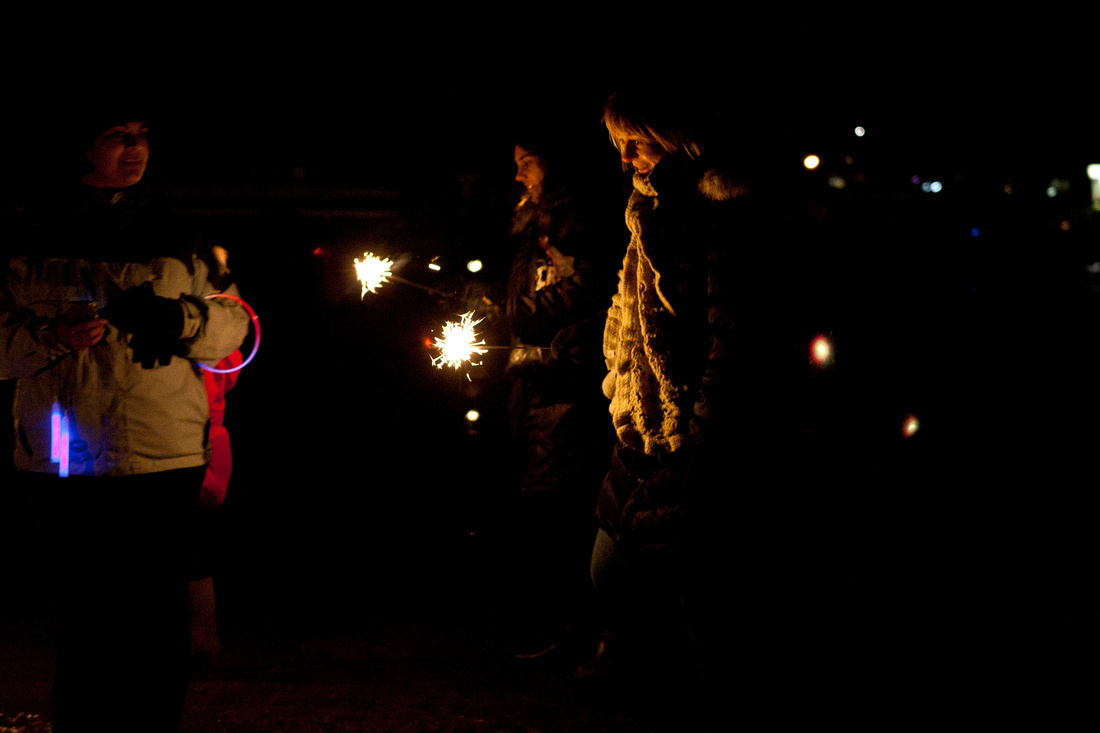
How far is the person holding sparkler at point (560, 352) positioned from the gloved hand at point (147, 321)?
1.68 m

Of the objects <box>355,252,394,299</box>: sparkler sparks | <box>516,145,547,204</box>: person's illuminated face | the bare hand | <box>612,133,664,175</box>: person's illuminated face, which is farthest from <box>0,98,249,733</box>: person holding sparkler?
<box>516,145,547,204</box>: person's illuminated face

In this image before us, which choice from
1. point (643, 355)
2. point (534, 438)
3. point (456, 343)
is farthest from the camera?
point (534, 438)

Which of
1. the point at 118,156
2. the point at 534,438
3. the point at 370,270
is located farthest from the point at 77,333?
the point at 534,438

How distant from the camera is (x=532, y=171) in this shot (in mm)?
4152

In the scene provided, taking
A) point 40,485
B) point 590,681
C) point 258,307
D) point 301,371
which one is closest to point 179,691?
point 40,485

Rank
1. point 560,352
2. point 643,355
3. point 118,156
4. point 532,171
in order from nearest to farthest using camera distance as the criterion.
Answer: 1. point 118,156
2. point 643,355
3. point 560,352
4. point 532,171

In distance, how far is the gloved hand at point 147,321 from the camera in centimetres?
255

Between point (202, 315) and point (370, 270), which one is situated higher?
point (370, 270)

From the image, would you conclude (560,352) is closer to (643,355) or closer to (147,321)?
→ (643,355)

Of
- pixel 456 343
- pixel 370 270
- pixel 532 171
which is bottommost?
pixel 456 343

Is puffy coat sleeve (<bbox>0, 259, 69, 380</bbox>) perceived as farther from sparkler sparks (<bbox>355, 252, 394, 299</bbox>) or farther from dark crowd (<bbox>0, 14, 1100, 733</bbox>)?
sparkler sparks (<bbox>355, 252, 394, 299</bbox>)

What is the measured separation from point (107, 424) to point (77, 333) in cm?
29

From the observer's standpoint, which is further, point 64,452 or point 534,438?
point 534,438

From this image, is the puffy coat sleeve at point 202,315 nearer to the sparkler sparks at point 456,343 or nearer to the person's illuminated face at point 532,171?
the sparkler sparks at point 456,343
